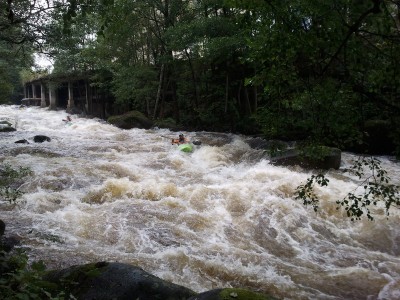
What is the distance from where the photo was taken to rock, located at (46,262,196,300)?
2896mm

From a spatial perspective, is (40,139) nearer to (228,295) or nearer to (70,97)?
(228,295)

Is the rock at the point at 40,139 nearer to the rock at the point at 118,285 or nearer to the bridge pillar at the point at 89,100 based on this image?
the rock at the point at 118,285

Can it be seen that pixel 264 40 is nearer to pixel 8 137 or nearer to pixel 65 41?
pixel 65 41

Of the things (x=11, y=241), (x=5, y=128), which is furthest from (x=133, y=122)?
(x=11, y=241)

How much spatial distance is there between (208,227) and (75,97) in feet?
89.0

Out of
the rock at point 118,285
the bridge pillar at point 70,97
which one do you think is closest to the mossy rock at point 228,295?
the rock at point 118,285

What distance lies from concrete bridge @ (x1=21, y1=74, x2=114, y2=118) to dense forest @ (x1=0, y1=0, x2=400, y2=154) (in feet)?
22.3

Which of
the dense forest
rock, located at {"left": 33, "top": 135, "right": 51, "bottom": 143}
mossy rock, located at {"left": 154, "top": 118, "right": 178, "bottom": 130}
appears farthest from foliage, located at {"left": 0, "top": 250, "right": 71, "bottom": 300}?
mossy rock, located at {"left": 154, "top": 118, "right": 178, "bottom": 130}

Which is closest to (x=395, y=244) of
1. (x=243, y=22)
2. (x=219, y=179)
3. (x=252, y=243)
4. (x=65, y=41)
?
(x=252, y=243)

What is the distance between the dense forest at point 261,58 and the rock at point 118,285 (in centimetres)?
167

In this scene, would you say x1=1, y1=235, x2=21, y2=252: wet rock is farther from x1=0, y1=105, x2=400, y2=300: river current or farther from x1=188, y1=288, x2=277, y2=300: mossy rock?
x1=188, y1=288, x2=277, y2=300: mossy rock

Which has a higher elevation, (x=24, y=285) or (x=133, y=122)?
(x=133, y=122)

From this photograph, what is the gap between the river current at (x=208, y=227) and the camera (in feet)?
14.6

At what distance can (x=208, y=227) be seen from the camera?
589 centimetres
